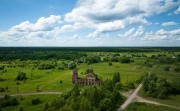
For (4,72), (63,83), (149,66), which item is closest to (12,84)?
(63,83)

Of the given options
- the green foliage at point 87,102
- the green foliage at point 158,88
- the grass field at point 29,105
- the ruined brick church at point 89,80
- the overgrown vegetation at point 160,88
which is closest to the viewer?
the green foliage at point 87,102

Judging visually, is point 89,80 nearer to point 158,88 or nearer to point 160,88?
point 158,88

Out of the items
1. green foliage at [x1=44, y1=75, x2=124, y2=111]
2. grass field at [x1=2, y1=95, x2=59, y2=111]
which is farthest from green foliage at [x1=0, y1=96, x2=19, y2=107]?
green foliage at [x1=44, y1=75, x2=124, y2=111]

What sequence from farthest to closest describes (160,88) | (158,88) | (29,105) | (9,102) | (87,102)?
(158,88), (160,88), (9,102), (29,105), (87,102)

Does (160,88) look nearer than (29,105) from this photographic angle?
No

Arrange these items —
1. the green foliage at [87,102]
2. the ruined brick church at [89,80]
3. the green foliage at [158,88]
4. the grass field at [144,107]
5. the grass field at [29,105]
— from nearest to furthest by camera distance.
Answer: the green foliage at [87,102] → the grass field at [144,107] → the grass field at [29,105] → the green foliage at [158,88] → the ruined brick church at [89,80]

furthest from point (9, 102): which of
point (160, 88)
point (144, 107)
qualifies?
point (160, 88)

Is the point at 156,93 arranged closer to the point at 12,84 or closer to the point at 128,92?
the point at 128,92

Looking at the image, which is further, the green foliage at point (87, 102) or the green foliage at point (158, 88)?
the green foliage at point (158, 88)

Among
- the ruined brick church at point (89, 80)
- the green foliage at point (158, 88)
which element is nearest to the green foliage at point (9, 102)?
the ruined brick church at point (89, 80)

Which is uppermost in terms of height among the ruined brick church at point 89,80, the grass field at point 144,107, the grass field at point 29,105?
the ruined brick church at point 89,80

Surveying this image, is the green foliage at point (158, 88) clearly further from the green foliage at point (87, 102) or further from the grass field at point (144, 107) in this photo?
the green foliage at point (87, 102)
